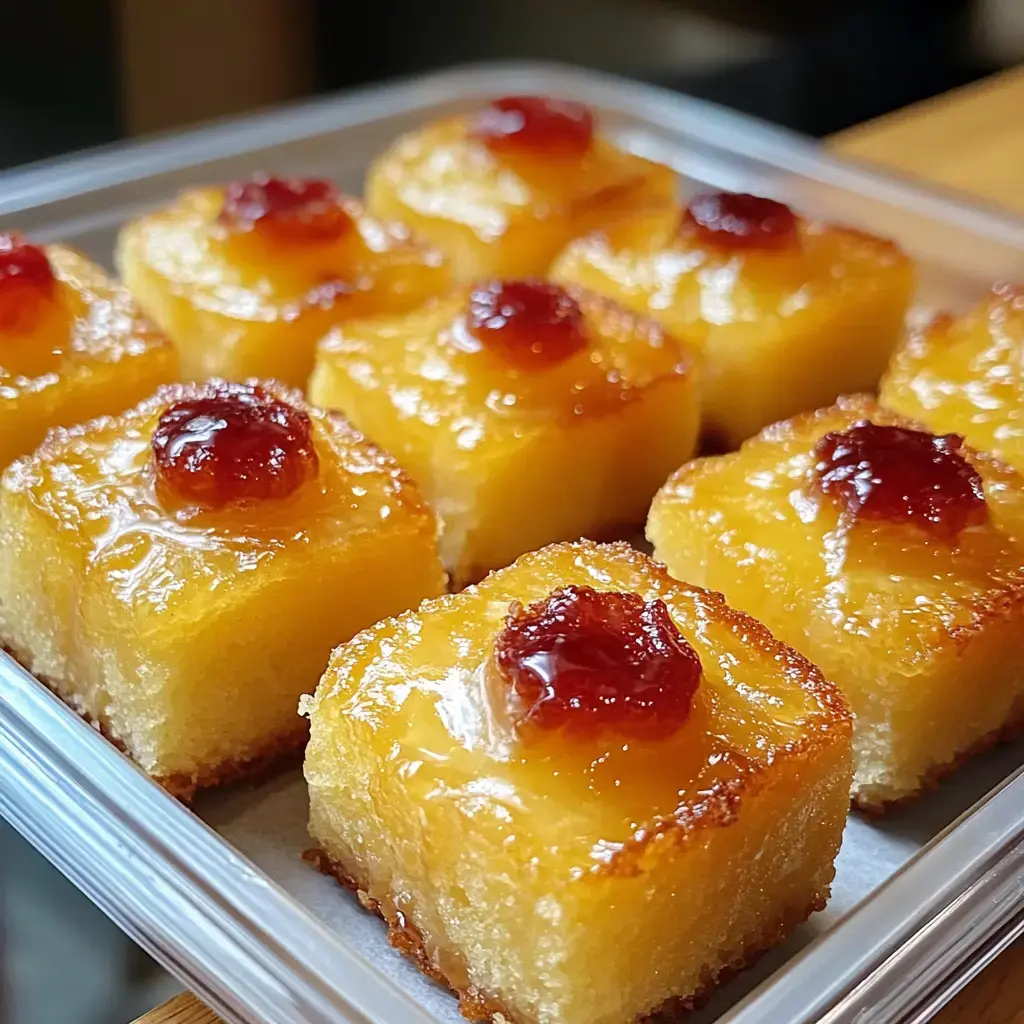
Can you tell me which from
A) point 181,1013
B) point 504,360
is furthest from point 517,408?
point 181,1013

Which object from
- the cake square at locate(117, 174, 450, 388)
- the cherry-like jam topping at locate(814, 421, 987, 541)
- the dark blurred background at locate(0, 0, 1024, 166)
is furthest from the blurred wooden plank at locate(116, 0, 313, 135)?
the cherry-like jam topping at locate(814, 421, 987, 541)

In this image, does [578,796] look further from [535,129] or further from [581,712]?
[535,129]

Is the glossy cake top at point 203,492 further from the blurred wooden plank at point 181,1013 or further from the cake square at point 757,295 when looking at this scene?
the cake square at point 757,295

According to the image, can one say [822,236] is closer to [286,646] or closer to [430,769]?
[286,646]

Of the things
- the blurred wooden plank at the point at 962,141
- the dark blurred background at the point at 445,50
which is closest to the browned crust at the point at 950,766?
the blurred wooden plank at the point at 962,141

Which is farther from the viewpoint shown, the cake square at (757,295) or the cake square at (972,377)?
the cake square at (757,295)

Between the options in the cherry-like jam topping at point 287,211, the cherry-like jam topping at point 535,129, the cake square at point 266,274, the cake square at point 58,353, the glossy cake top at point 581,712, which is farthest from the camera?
the cherry-like jam topping at point 535,129

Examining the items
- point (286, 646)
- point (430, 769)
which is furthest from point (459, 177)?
point (430, 769)
